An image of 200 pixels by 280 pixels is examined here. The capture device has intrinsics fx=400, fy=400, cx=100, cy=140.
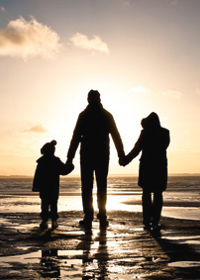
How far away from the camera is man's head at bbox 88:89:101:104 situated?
714cm

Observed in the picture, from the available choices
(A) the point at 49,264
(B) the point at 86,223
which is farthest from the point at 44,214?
(A) the point at 49,264

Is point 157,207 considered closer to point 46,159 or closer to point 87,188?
point 87,188

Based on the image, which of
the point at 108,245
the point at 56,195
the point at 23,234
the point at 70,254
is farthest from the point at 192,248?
the point at 56,195

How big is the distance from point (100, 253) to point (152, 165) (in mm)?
2887

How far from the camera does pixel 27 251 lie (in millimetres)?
4508

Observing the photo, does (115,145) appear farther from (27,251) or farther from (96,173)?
(27,251)

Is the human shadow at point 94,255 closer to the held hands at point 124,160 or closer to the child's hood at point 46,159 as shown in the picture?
the held hands at point 124,160

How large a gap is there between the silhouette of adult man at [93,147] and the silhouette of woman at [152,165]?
0.54 metres

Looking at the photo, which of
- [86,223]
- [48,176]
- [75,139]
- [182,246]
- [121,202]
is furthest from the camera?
[121,202]

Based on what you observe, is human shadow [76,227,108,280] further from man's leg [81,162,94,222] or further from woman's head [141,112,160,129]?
woman's head [141,112,160,129]

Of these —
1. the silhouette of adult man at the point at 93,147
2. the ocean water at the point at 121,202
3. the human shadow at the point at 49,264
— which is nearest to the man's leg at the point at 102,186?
the silhouette of adult man at the point at 93,147

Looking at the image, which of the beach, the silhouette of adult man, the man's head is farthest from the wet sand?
the man's head

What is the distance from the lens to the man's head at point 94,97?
7145mm

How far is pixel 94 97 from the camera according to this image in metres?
7.15
